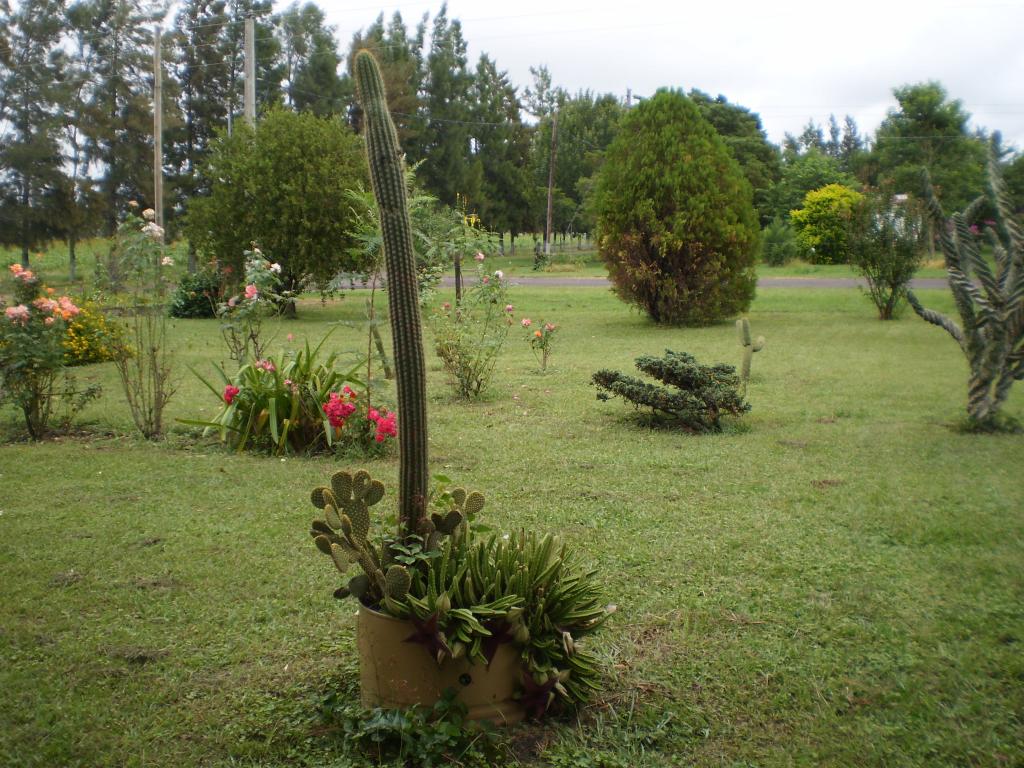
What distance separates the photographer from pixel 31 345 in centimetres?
727

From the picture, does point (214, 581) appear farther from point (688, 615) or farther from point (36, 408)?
point (36, 408)

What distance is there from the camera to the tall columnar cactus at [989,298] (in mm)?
7090

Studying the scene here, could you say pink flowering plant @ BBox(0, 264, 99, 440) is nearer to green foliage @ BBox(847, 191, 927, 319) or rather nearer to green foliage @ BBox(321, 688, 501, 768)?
green foliage @ BBox(321, 688, 501, 768)

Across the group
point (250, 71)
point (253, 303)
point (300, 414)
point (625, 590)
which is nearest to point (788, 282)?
point (250, 71)

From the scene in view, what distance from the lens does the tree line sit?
3155 centimetres

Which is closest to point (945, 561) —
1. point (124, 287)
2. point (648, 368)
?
point (648, 368)

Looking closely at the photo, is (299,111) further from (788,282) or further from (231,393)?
(231,393)

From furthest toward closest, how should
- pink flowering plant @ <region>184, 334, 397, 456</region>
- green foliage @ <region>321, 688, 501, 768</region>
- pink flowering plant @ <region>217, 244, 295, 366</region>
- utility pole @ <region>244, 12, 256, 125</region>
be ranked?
utility pole @ <region>244, 12, 256, 125</region> → pink flowering plant @ <region>217, 244, 295, 366</region> → pink flowering plant @ <region>184, 334, 397, 456</region> → green foliage @ <region>321, 688, 501, 768</region>

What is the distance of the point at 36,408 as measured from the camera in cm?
760

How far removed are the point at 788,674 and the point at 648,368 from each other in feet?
14.9

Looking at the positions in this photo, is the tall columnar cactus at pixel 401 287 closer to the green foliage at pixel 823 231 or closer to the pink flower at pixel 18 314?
the pink flower at pixel 18 314

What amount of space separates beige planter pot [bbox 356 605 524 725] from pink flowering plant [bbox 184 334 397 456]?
4012 mm

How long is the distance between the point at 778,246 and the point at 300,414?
32.7m

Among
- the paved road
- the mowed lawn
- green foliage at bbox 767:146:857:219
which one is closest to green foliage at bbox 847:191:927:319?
the paved road
